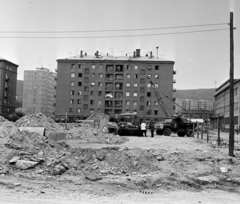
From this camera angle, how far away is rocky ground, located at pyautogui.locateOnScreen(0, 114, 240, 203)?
836cm

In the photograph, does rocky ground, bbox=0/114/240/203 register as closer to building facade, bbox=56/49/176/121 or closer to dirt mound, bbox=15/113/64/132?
dirt mound, bbox=15/113/64/132

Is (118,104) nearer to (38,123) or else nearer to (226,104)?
(226,104)

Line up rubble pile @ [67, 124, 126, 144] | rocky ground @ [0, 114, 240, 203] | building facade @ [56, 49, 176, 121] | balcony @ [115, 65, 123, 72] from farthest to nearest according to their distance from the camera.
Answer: balcony @ [115, 65, 123, 72]
building facade @ [56, 49, 176, 121]
rubble pile @ [67, 124, 126, 144]
rocky ground @ [0, 114, 240, 203]

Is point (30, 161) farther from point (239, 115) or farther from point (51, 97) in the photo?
point (51, 97)

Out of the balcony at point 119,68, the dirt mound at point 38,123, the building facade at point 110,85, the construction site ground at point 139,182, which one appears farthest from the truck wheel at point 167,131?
the balcony at point 119,68

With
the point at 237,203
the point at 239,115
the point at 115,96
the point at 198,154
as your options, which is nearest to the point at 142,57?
the point at 115,96

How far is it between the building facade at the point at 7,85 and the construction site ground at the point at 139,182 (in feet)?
280

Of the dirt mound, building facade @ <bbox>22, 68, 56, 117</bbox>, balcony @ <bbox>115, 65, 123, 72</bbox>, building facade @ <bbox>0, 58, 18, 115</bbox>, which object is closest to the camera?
the dirt mound

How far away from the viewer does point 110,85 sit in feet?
270

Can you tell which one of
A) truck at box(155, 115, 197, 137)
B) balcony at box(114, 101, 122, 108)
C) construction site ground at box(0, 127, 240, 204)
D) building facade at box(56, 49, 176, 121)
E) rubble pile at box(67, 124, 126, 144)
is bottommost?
construction site ground at box(0, 127, 240, 204)

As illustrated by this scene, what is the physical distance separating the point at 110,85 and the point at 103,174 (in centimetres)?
7168

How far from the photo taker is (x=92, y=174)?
1070 cm

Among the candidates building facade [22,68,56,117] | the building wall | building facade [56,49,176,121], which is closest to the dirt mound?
the building wall

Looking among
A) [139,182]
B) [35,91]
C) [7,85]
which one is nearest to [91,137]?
[139,182]
